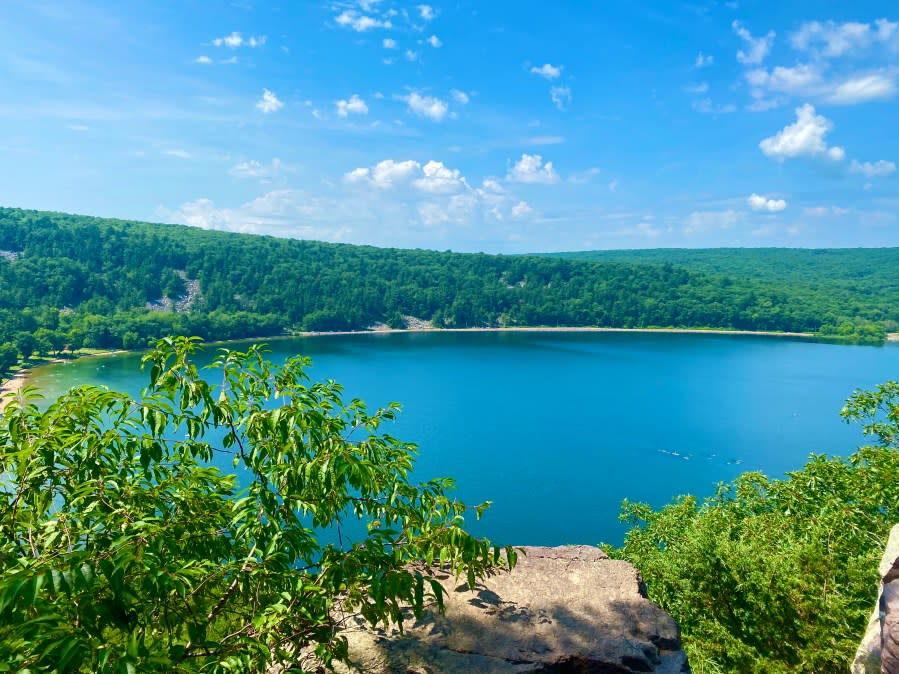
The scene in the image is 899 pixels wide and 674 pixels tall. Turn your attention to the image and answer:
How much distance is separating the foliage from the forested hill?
11400cm

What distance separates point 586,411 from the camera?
64.1 metres

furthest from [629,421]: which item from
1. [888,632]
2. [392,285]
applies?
[392,285]

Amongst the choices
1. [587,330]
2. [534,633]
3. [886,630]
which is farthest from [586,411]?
[587,330]

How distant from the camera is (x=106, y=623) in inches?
112

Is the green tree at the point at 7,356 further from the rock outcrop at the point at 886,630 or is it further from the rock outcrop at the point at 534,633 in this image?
the rock outcrop at the point at 886,630

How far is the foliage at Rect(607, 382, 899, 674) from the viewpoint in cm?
847

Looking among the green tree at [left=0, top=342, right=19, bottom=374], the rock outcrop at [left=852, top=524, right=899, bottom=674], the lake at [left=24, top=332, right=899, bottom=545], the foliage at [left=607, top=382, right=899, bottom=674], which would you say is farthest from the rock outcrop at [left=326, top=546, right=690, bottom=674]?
the green tree at [left=0, top=342, right=19, bottom=374]

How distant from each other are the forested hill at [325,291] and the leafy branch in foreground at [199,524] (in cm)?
11639

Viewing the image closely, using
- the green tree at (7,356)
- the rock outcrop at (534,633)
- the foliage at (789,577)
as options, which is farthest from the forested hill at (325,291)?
the rock outcrop at (534,633)

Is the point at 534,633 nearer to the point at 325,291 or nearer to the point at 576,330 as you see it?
the point at 576,330

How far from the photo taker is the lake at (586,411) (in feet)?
130

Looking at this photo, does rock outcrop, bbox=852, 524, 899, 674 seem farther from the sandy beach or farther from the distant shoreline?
the sandy beach

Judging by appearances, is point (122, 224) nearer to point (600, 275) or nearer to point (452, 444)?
point (600, 275)

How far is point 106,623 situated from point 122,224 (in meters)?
221
